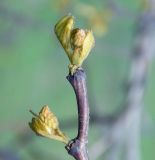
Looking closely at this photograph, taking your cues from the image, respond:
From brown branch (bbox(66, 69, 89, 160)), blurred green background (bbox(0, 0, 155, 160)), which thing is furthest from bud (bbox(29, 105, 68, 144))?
blurred green background (bbox(0, 0, 155, 160))

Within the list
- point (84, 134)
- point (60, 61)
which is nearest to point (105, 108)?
point (60, 61)

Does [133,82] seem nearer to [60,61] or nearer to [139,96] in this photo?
[139,96]

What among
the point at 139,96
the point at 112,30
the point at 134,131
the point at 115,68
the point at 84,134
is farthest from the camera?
the point at 112,30

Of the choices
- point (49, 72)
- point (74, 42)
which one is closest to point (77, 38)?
point (74, 42)

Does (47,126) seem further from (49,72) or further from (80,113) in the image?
(49,72)

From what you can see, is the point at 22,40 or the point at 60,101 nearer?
the point at 60,101

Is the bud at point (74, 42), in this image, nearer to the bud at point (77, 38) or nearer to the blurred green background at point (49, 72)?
the bud at point (77, 38)
